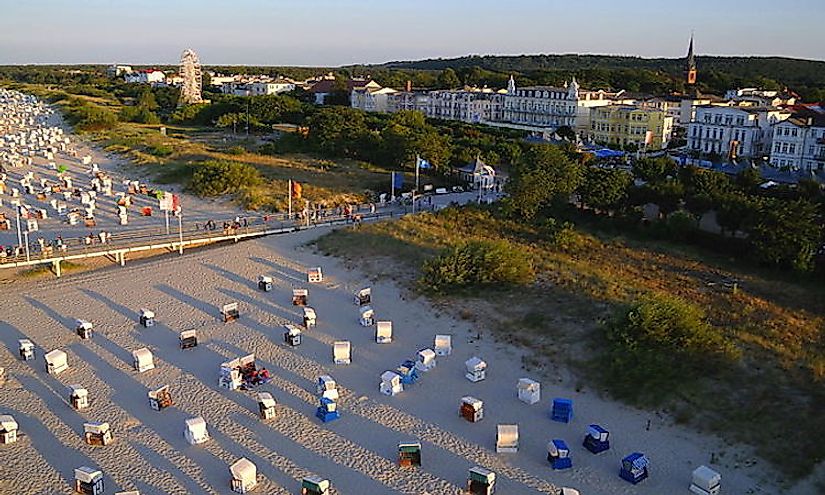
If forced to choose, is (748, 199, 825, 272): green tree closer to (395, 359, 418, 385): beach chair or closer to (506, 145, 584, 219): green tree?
(506, 145, 584, 219): green tree

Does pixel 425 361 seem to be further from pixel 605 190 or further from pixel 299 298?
pixel 605 190

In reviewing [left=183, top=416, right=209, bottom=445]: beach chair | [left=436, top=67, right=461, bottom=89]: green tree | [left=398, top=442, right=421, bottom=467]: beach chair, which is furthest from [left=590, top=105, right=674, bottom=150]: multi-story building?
[left=183, top=416, right=209, bottom=445]: beach chair

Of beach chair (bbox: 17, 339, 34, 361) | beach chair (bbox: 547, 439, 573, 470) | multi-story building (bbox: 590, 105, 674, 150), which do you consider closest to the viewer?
beach chair (bbox: 547, 439, 573, 470)

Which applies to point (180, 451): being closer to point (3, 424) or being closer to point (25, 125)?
point (3, 424)

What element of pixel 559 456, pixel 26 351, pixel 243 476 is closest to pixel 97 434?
pixel 243 476

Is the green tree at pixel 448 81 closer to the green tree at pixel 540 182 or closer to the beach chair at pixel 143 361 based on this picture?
the green tree at pixel 540 182

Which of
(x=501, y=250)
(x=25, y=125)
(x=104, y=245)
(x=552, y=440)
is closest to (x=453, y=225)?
(x=501, y=250)

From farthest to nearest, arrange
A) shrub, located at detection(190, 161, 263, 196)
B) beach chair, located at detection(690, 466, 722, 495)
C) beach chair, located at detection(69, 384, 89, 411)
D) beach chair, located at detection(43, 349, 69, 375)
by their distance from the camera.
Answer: shrub, located at detection(190, 161, 263, 196) < beach chair, located at detection(43, 349, 69, 375) < beach chair, located at detection(69, 384, 89, 411) < beach chair, located at detection(690, 466, 722, 495)
